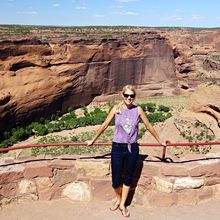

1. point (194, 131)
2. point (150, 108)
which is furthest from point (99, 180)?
point (150, 108)

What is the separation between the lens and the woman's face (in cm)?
589

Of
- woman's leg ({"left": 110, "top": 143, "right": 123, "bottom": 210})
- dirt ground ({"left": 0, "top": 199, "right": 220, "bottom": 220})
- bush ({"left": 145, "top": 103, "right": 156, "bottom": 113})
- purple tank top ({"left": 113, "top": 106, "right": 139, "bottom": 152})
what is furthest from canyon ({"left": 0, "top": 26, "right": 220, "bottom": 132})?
purple tank top ({"left": 113, "top": 106, "right": 139, "bottom": 152})

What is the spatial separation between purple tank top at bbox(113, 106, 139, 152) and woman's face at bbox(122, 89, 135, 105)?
142 mm

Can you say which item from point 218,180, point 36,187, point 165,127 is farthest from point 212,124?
point 36,187

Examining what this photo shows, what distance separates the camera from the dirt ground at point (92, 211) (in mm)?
6223

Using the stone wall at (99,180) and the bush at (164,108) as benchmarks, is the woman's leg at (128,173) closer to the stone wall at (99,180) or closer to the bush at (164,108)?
the stone wall at (99,180)

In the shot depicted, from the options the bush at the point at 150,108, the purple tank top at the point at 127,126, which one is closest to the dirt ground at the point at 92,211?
the purple tank top at the point at 127,126

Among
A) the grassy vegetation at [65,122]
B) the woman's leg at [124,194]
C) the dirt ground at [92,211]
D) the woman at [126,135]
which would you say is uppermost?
the woman at [126,135]

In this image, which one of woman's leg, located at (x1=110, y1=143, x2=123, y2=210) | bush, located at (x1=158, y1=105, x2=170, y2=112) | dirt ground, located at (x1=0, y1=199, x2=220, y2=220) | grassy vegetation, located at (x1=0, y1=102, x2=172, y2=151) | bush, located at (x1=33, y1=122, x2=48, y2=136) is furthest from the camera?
bush, located at (x1=158, y1=105, x2=170, y2=112)

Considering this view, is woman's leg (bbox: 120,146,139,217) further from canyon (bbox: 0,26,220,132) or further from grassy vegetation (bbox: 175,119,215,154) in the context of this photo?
canyon (bbox: 0,26,220,132)

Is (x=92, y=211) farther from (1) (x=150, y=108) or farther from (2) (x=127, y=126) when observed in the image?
(1) (x=150, y=108)

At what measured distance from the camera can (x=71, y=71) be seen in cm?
3275

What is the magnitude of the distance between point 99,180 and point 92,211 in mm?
554

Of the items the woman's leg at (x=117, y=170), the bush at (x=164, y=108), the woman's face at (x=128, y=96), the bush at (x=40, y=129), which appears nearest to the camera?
the woman's face at (x=128, y=96)
